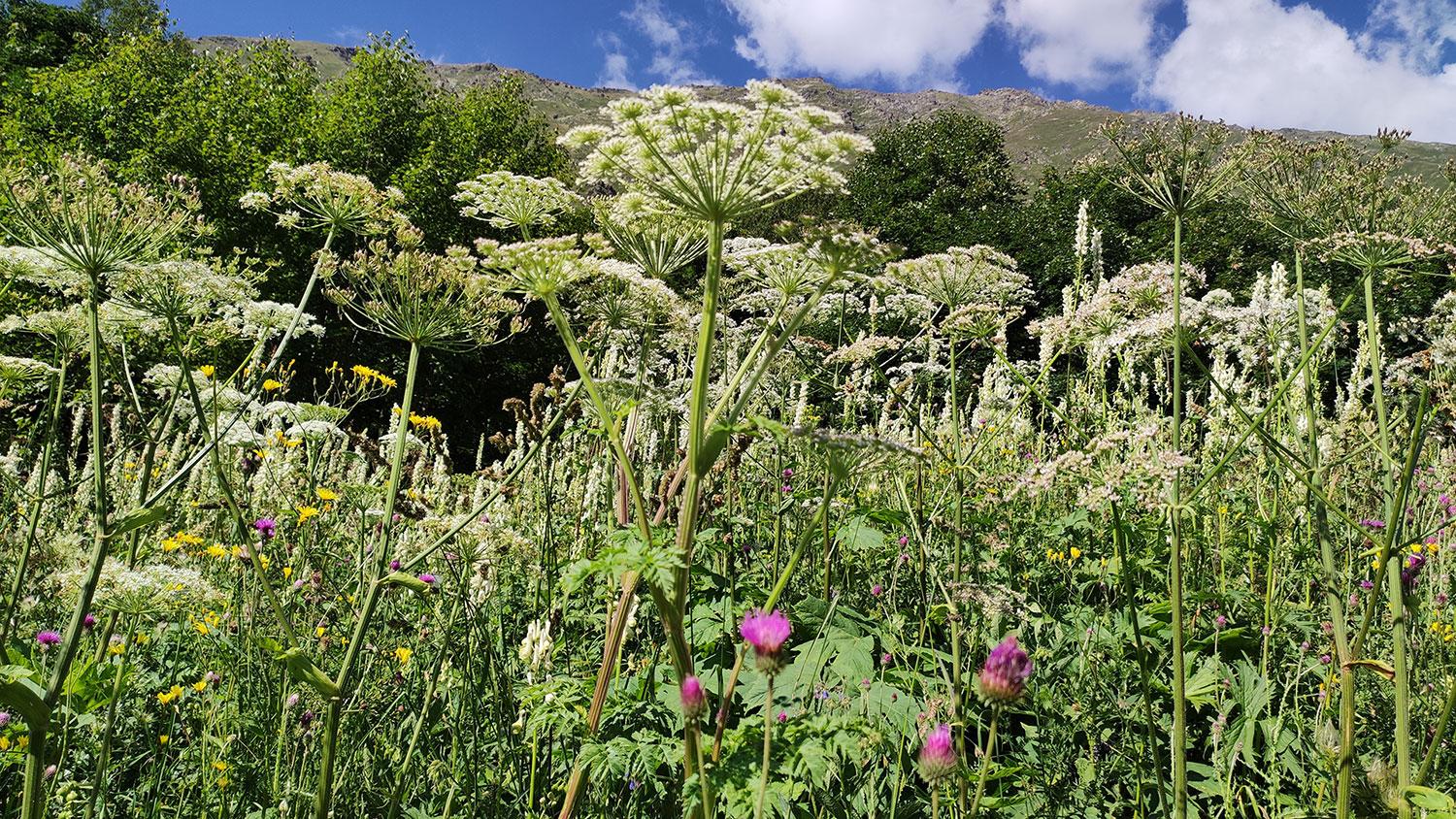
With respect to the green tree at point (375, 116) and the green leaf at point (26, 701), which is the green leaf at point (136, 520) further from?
the green tree at point (375, 116)

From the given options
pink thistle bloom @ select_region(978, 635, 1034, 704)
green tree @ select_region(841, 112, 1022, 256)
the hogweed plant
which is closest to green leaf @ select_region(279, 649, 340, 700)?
the hogweed plant

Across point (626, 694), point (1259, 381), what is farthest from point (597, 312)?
point (1259, 381)

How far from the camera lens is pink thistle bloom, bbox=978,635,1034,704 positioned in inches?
56.4

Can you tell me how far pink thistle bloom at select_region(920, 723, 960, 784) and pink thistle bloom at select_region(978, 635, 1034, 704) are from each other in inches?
4.7

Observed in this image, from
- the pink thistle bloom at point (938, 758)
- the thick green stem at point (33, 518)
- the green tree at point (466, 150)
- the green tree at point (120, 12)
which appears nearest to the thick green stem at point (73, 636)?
the thick green stem at point (33, 518)

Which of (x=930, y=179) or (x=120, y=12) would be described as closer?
(x=930, y=179)

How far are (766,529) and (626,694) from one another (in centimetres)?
304

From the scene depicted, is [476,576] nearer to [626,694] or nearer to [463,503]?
[463,503]

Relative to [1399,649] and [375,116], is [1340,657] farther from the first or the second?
[375,116]

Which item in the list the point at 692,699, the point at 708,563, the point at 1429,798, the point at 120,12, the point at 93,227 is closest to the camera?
the point at 692,699

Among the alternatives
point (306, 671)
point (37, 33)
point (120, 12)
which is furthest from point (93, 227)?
point (120, 12)

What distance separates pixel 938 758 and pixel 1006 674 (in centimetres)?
20

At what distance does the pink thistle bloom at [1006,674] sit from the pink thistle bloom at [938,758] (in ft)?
0.39

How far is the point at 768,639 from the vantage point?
1.38m
